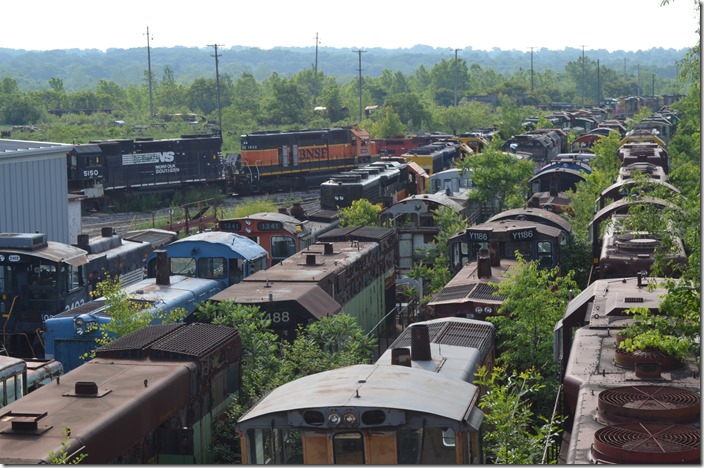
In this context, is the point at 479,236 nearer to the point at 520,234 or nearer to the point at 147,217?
the point at 520,234

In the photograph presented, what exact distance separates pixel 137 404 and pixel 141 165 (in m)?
40.6

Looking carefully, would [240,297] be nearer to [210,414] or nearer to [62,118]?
[210,414]

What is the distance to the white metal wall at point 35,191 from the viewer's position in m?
31.4

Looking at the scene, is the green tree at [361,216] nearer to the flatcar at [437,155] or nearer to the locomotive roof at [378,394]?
the flatcar at [437,155]

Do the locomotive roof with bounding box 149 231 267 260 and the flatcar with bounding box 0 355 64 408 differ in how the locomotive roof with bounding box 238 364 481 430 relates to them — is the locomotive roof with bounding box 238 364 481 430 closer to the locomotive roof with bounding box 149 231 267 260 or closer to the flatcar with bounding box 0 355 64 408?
the flatcar with bounding box 0 355 64 408

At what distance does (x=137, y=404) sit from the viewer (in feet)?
45.3

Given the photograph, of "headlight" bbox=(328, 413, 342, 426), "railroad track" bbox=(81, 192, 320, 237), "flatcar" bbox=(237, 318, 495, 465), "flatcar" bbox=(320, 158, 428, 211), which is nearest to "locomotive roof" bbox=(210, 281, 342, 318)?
"flatcar" bbox=(237, 318, 495, 465)

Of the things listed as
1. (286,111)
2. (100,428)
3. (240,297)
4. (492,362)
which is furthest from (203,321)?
(286,111)

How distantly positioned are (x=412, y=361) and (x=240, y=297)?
6.21 meters

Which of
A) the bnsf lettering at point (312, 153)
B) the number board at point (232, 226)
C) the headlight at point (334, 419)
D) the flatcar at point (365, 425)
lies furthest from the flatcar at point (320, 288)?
the bnsf lettering at point (312, 153)

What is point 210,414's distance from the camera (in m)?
16.4

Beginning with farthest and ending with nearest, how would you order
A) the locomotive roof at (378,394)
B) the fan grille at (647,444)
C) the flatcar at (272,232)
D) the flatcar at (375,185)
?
the flatcar at (375,185) → the flatcar at (272,232) → the locomotive roof at (378,394) → the fan grille at (647,444)

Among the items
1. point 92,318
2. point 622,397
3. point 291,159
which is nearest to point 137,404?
point 622,397

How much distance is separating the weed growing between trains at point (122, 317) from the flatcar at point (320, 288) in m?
1.08
